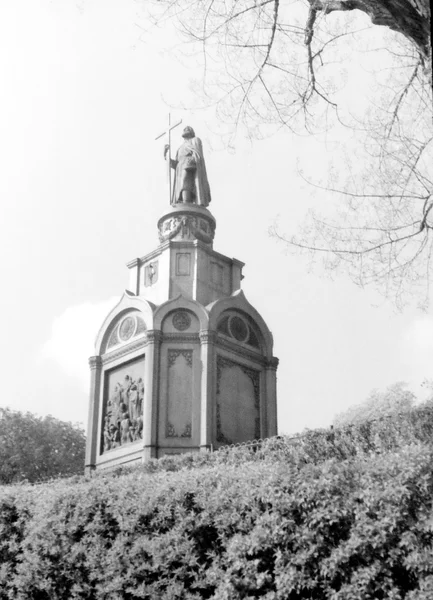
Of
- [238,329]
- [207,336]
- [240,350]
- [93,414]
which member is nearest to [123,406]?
[93,414]

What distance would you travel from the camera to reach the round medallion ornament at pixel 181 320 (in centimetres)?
2173

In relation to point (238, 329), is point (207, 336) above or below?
Result: below

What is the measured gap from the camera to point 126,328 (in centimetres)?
2272

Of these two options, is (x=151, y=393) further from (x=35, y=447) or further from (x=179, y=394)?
(x=35, y=447)

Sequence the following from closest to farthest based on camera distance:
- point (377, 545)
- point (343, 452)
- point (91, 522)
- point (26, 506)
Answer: point (377, 545) < point (91, 522) < point (26, 506) < point (343, 452)

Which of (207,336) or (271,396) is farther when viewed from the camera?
(271,396)

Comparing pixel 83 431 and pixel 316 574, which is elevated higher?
pixel 83 431

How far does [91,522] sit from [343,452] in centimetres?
813

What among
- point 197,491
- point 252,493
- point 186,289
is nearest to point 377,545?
point 252,493

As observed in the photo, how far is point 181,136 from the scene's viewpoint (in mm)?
26484

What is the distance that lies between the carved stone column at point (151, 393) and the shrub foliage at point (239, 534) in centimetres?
1135

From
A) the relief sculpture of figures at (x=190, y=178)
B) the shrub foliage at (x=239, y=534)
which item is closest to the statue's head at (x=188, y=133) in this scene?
the relief sculpture of figures at (x=190, y=178)

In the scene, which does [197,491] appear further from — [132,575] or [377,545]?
[377,545]

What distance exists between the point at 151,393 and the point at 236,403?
253 centimetres
